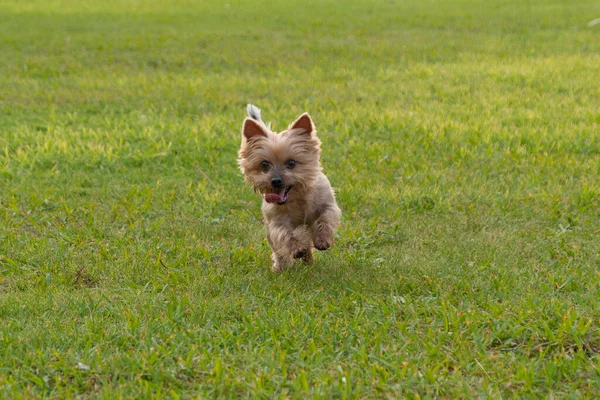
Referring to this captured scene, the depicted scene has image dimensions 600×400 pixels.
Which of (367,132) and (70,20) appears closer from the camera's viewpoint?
(367,132)

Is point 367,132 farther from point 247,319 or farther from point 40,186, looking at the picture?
point 247,319

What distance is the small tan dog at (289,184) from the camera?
5.59m

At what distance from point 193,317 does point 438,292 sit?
1738 millimetres

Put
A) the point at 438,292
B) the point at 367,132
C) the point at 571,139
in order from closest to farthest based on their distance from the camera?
the point at 438,292 → the point at 571,139 → the point at 367,132

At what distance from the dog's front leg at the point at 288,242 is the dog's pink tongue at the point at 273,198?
0.86 ft

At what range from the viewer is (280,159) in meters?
5.61

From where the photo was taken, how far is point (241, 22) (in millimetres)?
21500

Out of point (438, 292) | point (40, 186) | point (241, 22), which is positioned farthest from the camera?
point (241, 22)

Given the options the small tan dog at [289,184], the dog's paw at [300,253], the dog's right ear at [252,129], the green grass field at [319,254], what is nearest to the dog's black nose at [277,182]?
the small tan dog at [289,184]

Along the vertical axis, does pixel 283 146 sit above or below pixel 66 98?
above

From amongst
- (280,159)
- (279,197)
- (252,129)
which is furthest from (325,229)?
(252,129)

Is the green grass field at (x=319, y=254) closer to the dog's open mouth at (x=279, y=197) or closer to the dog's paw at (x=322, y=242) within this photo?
the dog's paw at (x=322, y=242)

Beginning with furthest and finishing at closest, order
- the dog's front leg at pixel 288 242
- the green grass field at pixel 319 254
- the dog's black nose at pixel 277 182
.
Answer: the dog's front leg at pixel 288 242, the dog's black nose at pixel 277 182, the green grass field at pixel 319 254

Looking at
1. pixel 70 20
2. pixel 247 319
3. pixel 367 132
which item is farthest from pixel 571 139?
pixel 70 20
